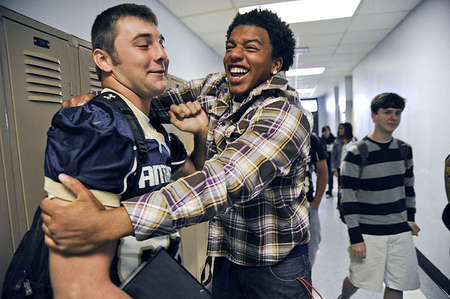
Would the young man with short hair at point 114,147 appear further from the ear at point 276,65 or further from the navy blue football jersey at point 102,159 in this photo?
the ear at point 276,65

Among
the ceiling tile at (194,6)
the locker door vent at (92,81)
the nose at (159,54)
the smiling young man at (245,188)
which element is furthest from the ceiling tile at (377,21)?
the nose at (159,54)

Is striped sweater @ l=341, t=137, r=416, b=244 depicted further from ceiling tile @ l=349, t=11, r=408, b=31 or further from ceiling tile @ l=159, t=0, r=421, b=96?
ceiling tile @ l=349, t=11, r=408, b=31

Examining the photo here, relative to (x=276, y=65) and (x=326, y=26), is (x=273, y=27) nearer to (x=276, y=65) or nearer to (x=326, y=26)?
(x=276, y=65)

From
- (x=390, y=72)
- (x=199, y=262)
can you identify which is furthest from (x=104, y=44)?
(x=390, y=72)

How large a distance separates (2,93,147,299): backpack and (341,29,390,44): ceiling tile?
15.2ft

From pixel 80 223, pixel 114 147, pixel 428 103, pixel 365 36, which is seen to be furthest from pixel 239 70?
pixel 365 36

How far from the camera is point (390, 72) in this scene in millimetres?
4359

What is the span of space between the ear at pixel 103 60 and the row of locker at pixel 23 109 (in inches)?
23.7

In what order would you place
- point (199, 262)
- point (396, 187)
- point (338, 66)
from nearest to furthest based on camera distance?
point (396, 187)
point (199, 262)
point (338, 66)

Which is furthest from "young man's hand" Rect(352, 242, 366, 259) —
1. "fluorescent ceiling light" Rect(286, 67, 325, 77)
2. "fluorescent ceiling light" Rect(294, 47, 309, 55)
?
"fluorescent ceiling light" Rect(286, 67, 325, 77)

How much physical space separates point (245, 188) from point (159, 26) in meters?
2.74

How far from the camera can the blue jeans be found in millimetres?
1015

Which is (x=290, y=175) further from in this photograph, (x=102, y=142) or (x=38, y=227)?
(x=38, y=227)

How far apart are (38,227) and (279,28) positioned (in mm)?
1130
